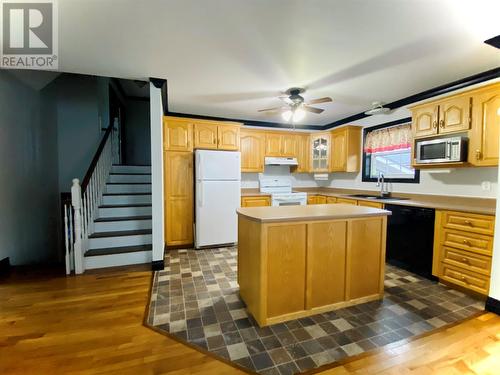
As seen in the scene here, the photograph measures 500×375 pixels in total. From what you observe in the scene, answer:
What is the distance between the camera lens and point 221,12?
5.54ft

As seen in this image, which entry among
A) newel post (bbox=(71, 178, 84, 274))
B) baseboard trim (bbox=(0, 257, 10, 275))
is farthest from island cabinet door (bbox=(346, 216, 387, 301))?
baseboard trim (bbox=(0, 257, 10, 275))

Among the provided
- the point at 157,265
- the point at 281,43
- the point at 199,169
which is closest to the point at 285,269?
the point at 157,265

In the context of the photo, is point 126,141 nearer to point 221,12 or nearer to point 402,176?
point 221,12

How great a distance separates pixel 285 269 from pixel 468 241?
202cm

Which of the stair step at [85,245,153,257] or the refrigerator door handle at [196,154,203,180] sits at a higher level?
the refrigerator door handle at [196,154,203,180]

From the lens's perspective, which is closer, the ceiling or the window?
the ceiling

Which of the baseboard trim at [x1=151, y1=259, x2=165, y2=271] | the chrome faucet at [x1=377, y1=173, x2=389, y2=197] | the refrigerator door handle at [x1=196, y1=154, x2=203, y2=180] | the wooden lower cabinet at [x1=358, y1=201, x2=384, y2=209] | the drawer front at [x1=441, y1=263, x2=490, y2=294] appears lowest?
the baseboard trim at [x1=151, y1=259, x2=165, y2=271]

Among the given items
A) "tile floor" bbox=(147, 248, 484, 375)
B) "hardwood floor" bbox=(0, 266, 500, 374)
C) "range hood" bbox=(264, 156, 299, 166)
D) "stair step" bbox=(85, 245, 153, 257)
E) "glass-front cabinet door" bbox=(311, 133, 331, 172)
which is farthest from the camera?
"glass-front cabinet door" bbox=(311, 133, 331, 172)

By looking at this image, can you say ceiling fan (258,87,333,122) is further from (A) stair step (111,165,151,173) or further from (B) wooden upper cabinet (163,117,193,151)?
(A) stair step (111,165,151,173)

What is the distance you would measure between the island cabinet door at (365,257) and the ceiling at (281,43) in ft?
5.20

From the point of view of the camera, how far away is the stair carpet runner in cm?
310

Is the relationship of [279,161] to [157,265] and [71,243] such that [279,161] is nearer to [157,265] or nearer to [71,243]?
[157,265]

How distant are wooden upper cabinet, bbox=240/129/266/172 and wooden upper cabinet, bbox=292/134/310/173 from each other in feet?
2.70

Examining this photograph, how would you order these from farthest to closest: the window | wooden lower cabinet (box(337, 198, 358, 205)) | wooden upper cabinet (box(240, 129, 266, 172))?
wooden upper cabinet (box(240, 129, 266, 172))
wooden lower cabinet (box(337, 198, 358, 205))
the window
